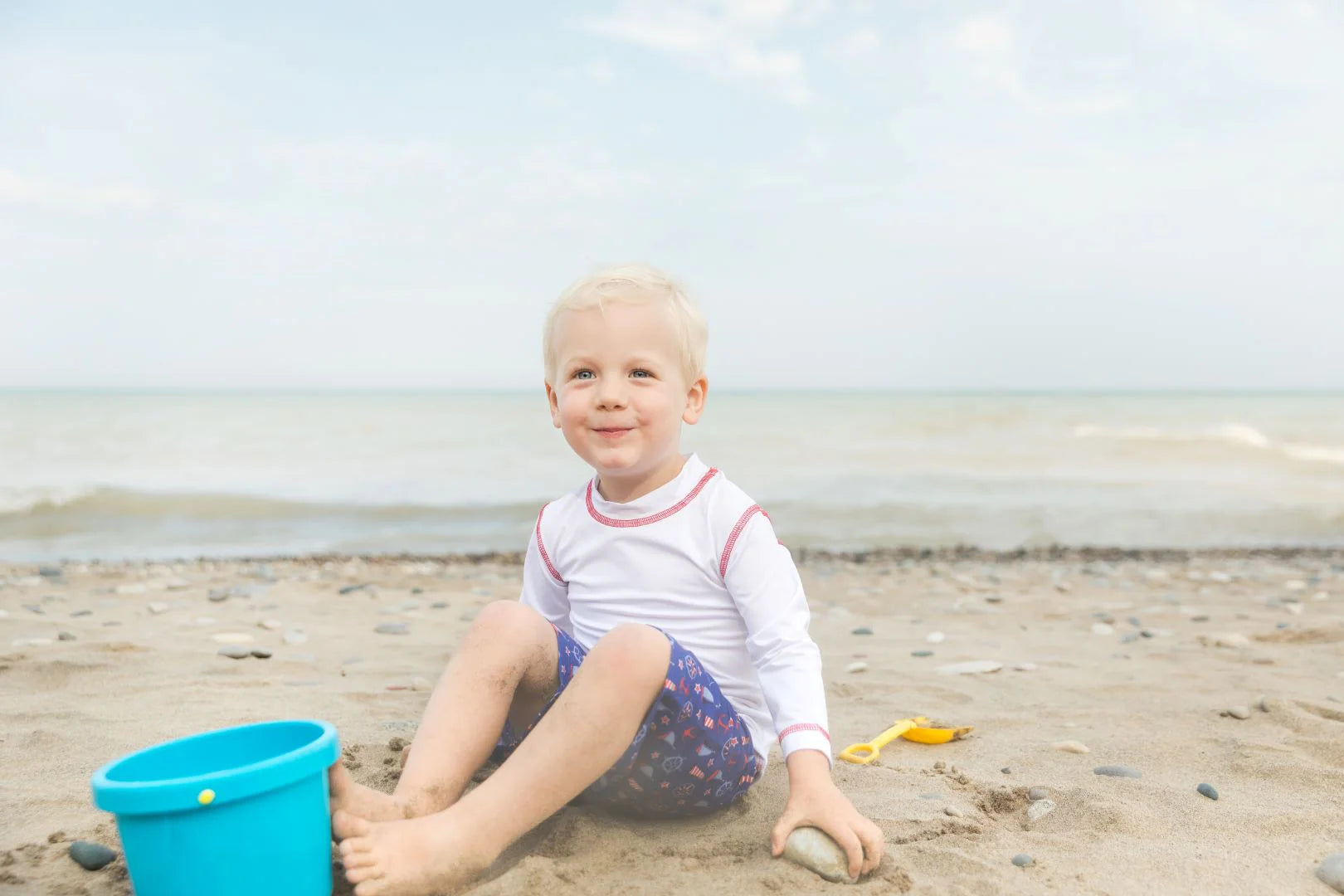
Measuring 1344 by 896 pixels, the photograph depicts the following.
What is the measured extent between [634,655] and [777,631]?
0.42 m

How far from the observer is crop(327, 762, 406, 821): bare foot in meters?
2.05

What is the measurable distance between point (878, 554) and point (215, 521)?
7.50 metres

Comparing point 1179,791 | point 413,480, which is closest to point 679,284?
point 1179,791

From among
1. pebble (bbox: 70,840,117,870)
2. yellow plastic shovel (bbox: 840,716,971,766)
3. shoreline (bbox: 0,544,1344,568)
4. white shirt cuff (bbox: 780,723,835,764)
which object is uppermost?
white shirt cuff (bbox: 780,723,835,764)

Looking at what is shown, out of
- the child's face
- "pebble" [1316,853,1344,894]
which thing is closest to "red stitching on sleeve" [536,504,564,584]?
the child's face

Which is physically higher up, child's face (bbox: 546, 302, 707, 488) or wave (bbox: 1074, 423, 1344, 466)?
child's face (bbox: 546, 302, 707, 488)

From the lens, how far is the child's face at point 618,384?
8.02ft

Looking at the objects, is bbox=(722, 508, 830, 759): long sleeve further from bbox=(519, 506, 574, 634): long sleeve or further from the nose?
bbox=(519, 506, 574, 634): long sleeve

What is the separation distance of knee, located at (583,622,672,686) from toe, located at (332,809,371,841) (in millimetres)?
536

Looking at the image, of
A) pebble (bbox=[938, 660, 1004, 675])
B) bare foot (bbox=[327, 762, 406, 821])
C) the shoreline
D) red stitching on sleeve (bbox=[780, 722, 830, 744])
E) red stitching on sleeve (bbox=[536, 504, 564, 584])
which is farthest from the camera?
the shoreline

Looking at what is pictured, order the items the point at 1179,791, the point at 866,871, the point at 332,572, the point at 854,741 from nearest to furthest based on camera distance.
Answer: the point at 866,871, the point at 1179,791, the point at 854,741, the point at 332,572

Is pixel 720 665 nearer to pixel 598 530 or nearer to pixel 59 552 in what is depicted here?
pixel 598 530

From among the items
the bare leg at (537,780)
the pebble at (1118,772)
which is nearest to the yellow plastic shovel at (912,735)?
the pebble at (1118,772)

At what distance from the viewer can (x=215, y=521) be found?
38.1 feet
